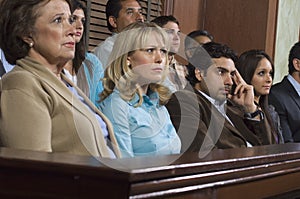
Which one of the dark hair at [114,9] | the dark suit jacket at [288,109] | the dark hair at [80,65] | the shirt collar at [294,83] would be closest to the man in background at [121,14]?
the dark hair at [114,9]

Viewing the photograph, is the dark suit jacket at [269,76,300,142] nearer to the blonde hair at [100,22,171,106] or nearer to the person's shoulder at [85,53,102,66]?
the person's shoulder at [85,53,102,66]

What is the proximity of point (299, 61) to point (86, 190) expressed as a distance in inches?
165

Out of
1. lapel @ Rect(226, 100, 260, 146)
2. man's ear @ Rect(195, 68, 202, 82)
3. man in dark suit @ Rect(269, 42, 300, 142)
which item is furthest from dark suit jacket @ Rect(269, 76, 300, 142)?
man's ear @ Rect(195, 68, 202, 82)

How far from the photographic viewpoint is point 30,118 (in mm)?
1772

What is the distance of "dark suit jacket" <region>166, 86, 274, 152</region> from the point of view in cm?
305

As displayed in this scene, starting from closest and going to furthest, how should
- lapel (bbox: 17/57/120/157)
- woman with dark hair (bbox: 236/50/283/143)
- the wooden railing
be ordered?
the wooden railing
lapel (bbox: 17/57/120/157)
woman with dark hair (bbox: 236/50/283/143)

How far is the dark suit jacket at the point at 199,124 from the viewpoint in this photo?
305 cm

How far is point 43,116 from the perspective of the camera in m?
1.80

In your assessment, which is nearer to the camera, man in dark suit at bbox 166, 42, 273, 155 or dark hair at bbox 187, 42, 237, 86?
man in dark suit at bbox 166, 42, 273, 155

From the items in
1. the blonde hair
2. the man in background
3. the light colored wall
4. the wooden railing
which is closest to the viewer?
the wooden railing

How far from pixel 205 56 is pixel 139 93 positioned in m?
1.07

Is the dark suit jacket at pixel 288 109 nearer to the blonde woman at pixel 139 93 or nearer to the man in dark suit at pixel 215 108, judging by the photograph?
the man in dark suit at pixel 215 108

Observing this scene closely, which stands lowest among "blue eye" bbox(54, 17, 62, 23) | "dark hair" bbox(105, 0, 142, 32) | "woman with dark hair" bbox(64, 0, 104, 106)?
"woman with dark hair" bbox(64, 0, 104, 106)

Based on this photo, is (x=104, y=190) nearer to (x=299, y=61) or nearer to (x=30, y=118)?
(x=30, y=118)
